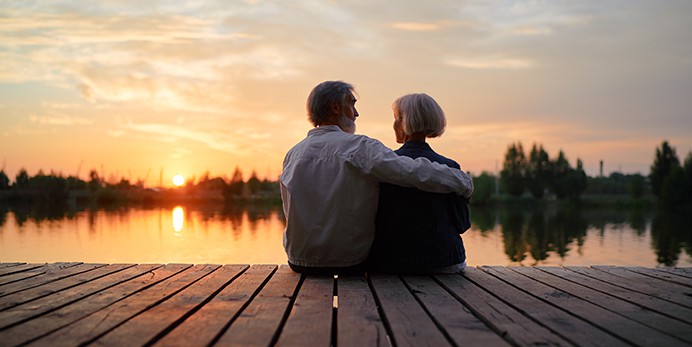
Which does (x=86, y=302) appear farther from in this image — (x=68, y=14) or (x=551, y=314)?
(x=68, y=14)

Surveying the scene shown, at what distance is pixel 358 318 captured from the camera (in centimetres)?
205

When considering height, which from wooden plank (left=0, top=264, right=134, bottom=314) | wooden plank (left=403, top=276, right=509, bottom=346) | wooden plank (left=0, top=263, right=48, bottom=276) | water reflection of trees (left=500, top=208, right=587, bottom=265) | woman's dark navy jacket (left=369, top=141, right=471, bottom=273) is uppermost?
woman's dark navy jacket (left=369, top=141, right=471, bottom=273)

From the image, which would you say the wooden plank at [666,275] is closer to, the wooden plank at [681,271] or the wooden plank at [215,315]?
the wooden plank at [681,271]

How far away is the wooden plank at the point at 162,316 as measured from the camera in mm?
1772

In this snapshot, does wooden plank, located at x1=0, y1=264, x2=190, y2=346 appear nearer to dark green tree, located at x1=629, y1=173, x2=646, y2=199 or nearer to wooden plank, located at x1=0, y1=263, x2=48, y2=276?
wooden plank, located at x1=0, y1=263, x2=48, y2=276

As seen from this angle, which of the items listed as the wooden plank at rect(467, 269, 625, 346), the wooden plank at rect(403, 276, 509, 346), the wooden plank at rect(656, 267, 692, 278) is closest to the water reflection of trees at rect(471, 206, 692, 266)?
the wooden plank at rect(656, 267, 692, 278)

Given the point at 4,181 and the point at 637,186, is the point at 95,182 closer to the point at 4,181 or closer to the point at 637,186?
the point at 4,181

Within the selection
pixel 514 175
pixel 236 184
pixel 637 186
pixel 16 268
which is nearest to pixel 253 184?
pixel 236 184

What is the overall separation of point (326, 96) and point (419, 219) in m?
0.82

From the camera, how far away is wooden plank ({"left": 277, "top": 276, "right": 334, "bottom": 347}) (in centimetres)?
177

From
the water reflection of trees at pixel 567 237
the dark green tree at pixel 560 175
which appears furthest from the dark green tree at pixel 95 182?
the dark green tree at pixel 560 175

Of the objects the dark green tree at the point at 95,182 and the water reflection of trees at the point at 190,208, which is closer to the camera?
the water reflection of trees at the point at 190,208

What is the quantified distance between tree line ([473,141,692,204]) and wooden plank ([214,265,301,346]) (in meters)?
46.1

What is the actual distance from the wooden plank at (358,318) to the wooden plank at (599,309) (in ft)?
2.21
